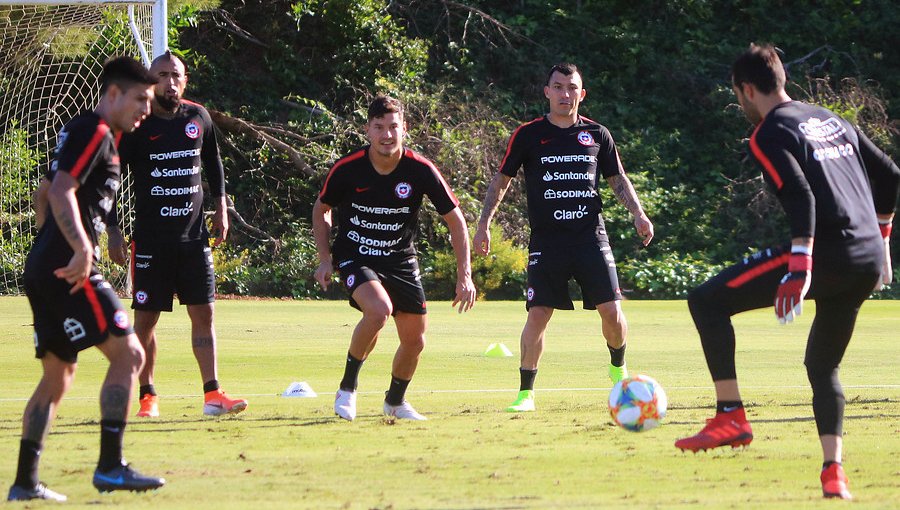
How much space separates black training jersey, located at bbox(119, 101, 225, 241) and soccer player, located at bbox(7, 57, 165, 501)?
2.67 meters

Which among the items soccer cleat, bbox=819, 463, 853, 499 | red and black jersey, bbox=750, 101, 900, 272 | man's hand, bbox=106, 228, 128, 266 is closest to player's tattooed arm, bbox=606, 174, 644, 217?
man's hand, bbox=106, 228, 128, 266

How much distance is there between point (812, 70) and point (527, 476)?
25321mm

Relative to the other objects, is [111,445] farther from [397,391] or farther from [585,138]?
[585,138]

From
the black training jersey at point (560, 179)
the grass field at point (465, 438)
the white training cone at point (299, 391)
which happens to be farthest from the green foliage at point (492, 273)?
the black training jersey at point (560, 179)

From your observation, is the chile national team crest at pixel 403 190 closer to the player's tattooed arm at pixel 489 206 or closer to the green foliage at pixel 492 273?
the player's tattooed arm at pixel 489 206

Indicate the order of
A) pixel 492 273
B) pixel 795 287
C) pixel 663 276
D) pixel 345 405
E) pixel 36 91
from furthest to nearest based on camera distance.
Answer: pixel 663 276, pixel 492 273, pixel 36 91, pixel 345 405, pixel 795 287

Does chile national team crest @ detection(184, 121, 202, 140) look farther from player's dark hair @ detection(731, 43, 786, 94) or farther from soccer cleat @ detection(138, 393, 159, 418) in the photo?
player's dark hair @ detection(731, 43, 786, 94)

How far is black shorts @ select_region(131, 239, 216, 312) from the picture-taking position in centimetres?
863

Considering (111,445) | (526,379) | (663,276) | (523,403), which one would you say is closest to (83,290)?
(111,445)

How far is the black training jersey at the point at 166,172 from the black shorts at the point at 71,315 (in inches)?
112

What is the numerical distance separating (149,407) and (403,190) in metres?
2.18

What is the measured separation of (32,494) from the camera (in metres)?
5.45

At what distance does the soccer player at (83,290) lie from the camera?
5.57 m

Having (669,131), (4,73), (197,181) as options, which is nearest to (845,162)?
(197,181)
